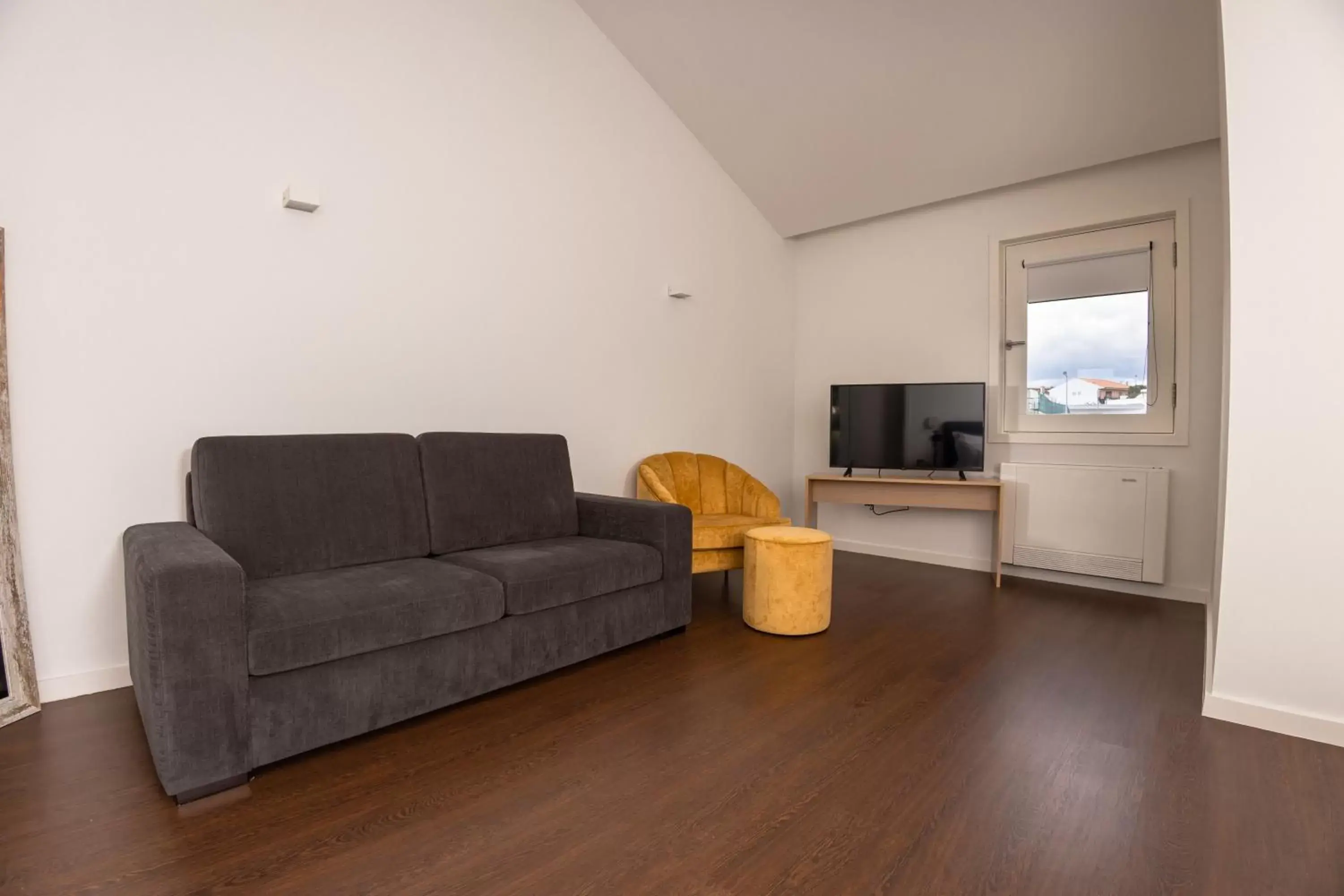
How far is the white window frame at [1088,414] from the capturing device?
4000 millimetres

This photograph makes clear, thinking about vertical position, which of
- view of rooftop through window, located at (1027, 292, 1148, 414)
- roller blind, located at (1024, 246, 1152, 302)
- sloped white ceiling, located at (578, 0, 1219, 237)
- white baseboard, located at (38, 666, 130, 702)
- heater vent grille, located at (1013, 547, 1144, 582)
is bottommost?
white baseboard, located at (38, 666, 130, 702)

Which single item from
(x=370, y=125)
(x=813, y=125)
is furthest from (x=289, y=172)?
(x=813, y=125)

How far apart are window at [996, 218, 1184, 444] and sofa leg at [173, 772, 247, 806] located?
462 centimetres

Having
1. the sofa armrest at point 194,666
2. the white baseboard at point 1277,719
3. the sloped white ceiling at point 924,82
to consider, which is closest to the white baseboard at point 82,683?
the sofa armrest at point 194,666

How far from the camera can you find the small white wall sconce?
2.71m

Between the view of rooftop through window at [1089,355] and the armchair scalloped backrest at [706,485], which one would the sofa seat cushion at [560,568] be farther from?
the view of rooftop through window at [1089,355]

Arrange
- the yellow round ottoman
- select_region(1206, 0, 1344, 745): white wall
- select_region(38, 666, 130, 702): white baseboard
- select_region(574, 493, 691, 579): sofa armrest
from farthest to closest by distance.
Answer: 1. the yellow round ottoman
2. select_region(574, 493, 691, 579): sofa armrest
3. select_region(38, 666, 130, 702): white baseboard
4. select_region(1206, 0, 1344, 745): white wall

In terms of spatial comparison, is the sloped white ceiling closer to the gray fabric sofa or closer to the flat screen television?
the flat screen television

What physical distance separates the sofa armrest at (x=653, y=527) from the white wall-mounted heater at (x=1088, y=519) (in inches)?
97.8

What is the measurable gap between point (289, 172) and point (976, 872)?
335cm

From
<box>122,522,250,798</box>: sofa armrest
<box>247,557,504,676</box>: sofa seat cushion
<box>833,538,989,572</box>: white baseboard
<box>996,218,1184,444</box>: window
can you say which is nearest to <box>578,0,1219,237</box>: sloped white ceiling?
<box>996,218,1184,444</box>: window

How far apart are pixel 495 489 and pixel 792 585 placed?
4.74ft

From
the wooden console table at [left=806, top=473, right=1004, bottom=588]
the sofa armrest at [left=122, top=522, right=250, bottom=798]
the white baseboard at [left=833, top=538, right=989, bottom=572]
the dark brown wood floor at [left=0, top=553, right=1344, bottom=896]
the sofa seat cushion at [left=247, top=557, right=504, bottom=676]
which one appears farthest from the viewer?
the white baseboard at [left=833, top=538, right=989, bottom=572]

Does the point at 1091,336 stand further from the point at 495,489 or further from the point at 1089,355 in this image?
the point at 495,489
